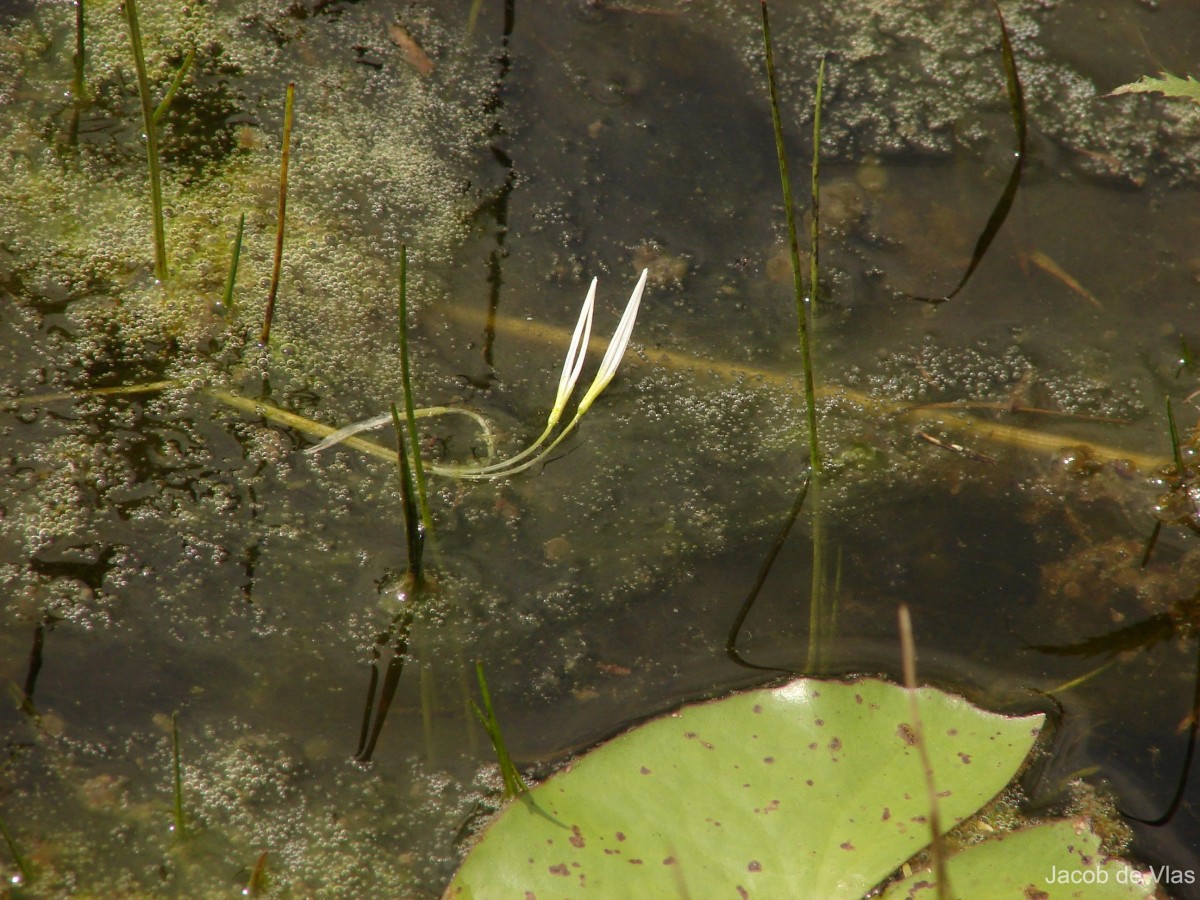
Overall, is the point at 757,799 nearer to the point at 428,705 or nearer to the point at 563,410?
the point at 428,705

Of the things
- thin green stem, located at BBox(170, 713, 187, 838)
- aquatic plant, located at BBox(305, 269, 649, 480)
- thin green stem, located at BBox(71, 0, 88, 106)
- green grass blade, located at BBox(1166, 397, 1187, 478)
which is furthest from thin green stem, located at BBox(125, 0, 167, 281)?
green grass blade, located at BBox(1166, 397, 1187, 478)

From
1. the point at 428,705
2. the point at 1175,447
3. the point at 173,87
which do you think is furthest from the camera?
the point at 173,87

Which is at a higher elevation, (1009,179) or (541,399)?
(1009,179)

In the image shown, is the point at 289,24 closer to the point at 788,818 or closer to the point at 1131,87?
the point at 1131,87

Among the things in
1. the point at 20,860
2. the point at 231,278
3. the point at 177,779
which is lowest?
the point at 20,860

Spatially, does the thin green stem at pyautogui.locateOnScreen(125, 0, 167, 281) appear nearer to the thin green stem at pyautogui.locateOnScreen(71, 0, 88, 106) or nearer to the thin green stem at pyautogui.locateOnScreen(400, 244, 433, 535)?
the thin green stem at pyautogui.locateOnScreen(71, 0, 88, 106)

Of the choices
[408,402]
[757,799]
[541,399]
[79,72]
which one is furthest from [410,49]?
[757,799]

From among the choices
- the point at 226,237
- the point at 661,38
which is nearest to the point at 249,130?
the point at 226,237
